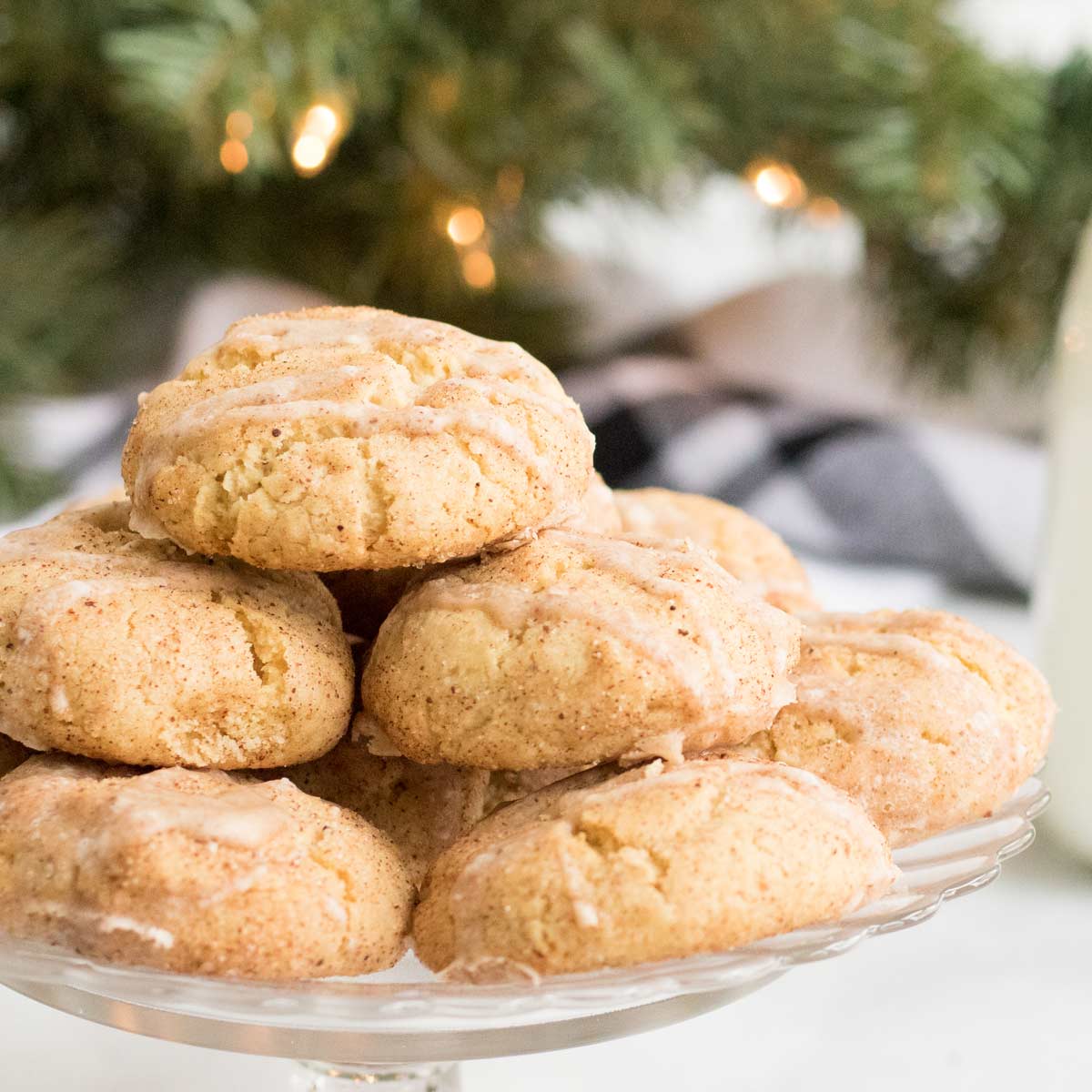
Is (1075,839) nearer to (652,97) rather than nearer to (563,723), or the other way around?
(563,723)

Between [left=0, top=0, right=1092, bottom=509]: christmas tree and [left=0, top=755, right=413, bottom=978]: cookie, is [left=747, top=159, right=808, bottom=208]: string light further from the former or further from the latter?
[left=0, top=755, right=413, bottom=978]: cookie

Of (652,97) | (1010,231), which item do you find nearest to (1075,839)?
(652,97)

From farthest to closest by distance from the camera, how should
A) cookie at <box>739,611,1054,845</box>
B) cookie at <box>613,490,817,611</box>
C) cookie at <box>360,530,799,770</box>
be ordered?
1. cookie at <box>613,490,817,611</box>
2. cookie at <box>739,611,1054,845</box>
3. cookie at <box>360,530,799,770</box>

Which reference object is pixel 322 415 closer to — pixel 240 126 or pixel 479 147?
pixel 240 126

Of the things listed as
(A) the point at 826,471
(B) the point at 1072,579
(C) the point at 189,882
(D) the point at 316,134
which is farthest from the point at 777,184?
(C) the point at 189,882

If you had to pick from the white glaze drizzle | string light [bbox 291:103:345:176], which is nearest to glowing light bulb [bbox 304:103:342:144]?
string light [bbox 291:103:345:176]
